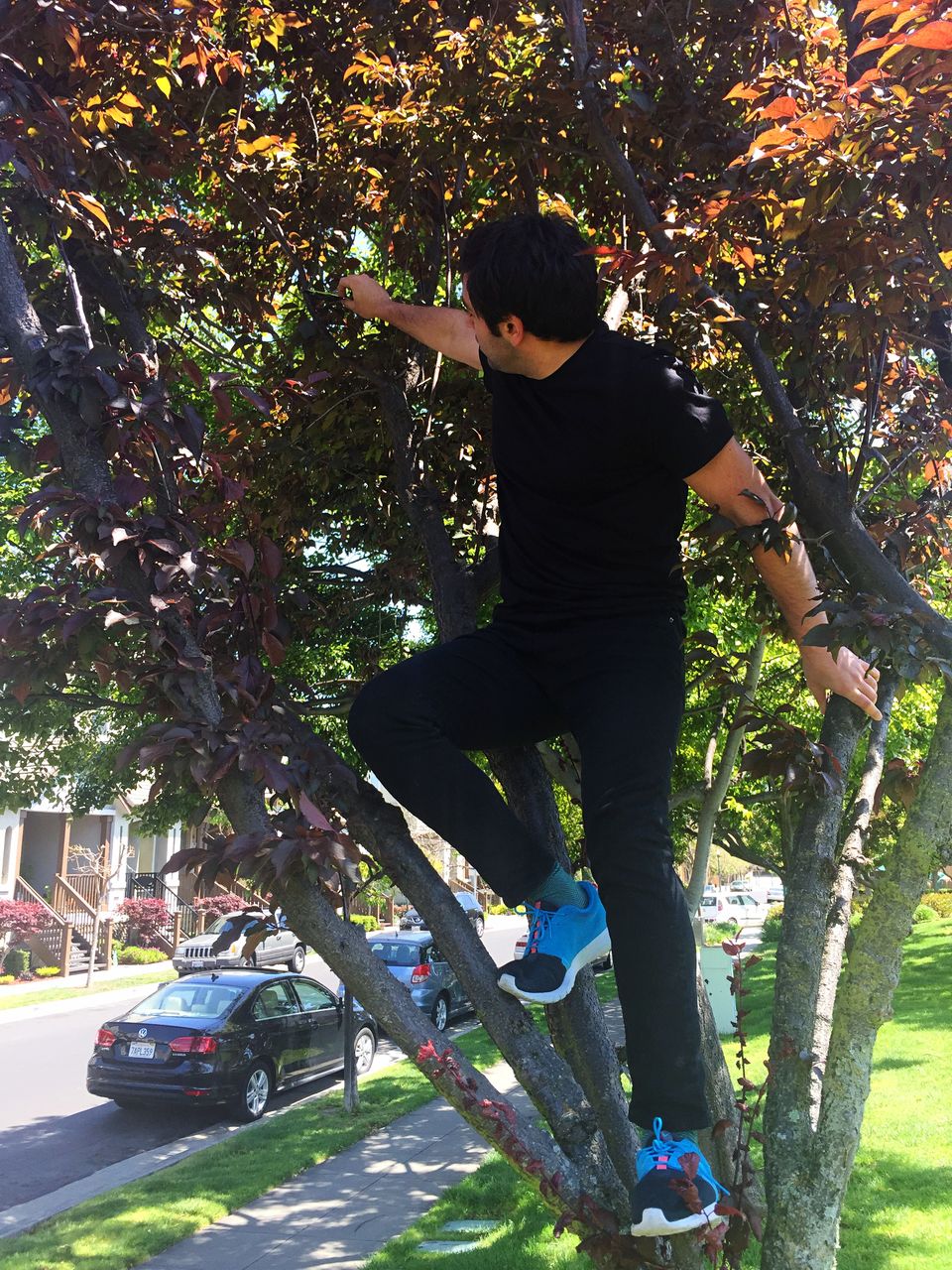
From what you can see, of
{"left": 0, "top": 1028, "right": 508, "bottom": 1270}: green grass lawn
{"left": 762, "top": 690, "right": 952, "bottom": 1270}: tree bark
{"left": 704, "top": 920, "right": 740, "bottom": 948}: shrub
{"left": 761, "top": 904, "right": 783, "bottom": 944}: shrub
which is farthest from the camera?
{"left": 761, "top": 904, "right": 783, "bottom": 944}: shrub

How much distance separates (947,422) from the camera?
3.64 meters

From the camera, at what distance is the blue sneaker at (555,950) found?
197 centimetres

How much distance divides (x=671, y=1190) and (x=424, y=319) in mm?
2055

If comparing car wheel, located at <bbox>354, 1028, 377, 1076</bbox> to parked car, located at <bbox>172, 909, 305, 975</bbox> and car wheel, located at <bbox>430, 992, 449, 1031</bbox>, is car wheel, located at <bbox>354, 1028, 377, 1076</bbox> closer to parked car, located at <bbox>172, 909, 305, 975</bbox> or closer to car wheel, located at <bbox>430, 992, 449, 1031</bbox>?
car wheel, located at <bbox>430, 992, 449, 1031</bbox>

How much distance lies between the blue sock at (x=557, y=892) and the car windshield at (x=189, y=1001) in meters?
11.5

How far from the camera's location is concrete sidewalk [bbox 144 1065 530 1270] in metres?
6.63

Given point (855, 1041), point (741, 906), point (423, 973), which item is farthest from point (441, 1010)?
point (741, 906)

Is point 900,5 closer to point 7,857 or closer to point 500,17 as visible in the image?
point 500,17

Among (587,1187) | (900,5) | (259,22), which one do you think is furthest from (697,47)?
(587,1187)

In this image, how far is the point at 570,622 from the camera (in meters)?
2.11

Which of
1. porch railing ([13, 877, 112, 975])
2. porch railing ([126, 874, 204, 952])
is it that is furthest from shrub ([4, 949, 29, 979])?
porch railing ([126, 874, 204, 952])

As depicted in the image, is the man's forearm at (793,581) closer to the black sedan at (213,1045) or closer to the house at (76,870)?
the black sedan at (213,1045)

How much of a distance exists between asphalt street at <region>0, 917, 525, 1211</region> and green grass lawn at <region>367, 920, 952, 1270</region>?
5.64 feet

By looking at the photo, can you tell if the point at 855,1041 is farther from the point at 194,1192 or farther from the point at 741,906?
the point at 741,906
